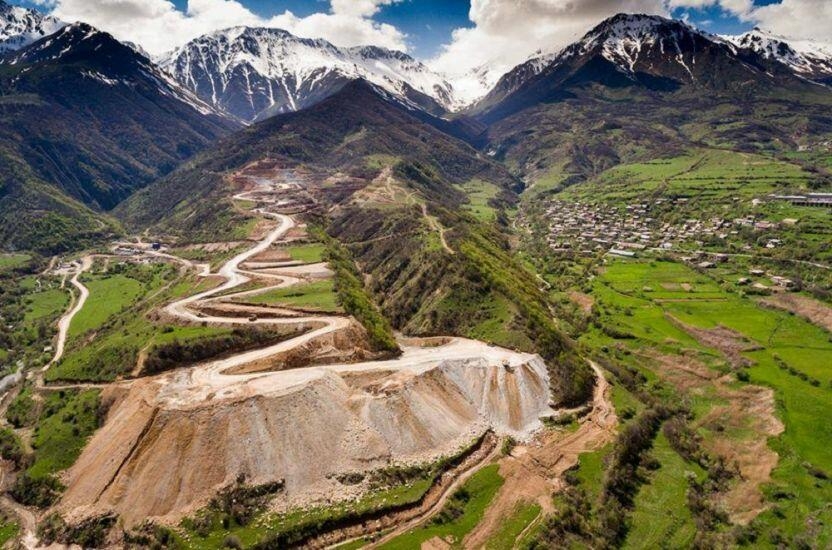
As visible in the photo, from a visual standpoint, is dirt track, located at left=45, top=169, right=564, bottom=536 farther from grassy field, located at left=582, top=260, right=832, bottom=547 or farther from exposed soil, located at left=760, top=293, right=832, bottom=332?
exposed soil, located at left=760, top=293, right=832, bottom=332

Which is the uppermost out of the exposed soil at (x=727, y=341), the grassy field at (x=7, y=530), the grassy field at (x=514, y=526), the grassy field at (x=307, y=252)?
the grassy field at (x=307, y=252)

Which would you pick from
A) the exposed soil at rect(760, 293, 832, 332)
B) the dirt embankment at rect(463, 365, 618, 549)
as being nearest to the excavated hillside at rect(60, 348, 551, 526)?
the dirt embankment at rect(463, 365, 618, 549)

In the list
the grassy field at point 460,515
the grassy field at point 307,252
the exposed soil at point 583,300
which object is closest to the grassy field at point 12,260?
the grassy field at point 307,252

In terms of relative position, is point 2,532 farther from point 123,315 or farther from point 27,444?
point 123,315

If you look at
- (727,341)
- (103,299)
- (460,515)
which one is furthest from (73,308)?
(727,341)

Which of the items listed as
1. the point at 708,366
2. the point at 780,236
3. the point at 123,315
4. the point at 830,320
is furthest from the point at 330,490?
the point at 780,236

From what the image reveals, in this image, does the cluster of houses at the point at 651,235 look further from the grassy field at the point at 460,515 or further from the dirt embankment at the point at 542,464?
the grassy field at the point at 460,515

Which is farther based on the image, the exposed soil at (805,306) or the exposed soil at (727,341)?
the exposed soil at (805,306)
